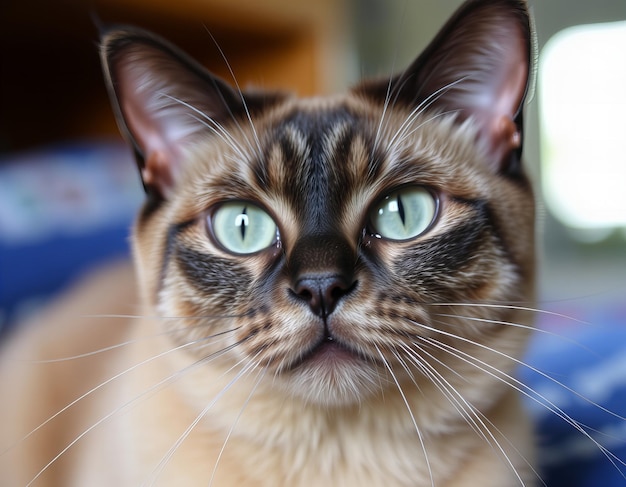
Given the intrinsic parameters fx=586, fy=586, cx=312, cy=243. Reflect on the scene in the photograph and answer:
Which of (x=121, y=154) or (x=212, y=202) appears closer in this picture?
(x=212, y=202)

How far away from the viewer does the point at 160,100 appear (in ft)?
2.45

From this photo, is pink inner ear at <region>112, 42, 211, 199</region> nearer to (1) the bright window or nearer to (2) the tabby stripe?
(2) the tabby stripe

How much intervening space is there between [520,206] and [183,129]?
46 cm

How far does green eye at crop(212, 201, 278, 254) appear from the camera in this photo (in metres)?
0.69

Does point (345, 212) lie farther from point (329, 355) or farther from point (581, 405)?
point (581, 405)

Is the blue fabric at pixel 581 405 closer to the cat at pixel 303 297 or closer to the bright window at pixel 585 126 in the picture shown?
the cat at pixel 303 297

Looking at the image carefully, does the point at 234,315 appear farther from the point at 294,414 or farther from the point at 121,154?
the point at 121,154

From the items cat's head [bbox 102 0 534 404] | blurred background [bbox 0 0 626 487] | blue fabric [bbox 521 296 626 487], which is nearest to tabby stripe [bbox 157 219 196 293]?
cat's head [bbox 102 0 534 404]

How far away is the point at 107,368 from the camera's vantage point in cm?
83

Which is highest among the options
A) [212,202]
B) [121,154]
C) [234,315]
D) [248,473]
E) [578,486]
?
[121,154]

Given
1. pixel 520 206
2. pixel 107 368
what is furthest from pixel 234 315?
pixel 520 206

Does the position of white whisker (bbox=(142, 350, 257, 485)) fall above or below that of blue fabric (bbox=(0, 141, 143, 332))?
below

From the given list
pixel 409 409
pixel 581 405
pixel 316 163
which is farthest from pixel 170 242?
pixel 581 405

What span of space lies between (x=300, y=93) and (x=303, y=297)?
2.33 ft
